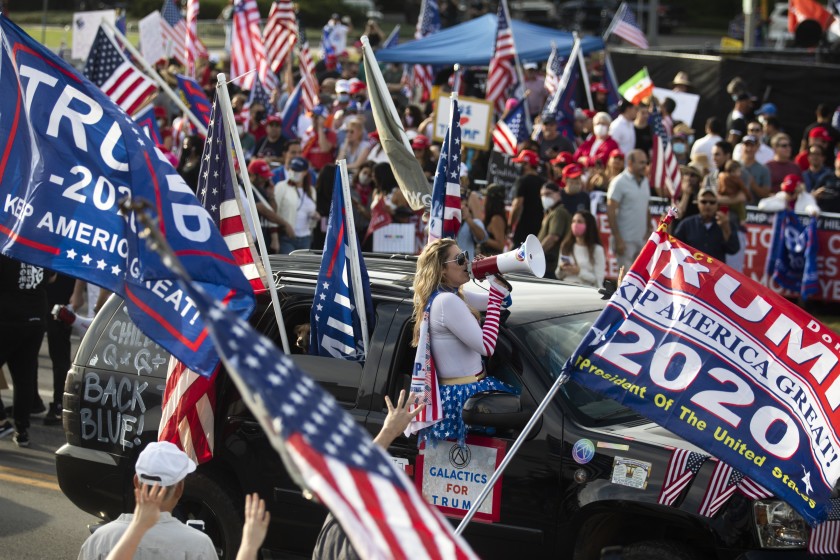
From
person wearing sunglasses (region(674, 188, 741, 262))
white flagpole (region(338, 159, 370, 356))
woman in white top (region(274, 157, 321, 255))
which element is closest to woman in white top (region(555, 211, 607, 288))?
person wearing sunglasses (region(674, 188, 741, 262))

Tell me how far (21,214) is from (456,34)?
21059mm

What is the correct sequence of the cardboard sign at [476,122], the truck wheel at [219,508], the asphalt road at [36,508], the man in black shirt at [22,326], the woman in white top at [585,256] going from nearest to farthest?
the truck wheel at [219,508] < the asphalt road at [36,508] < the man in black shirt at [22,326] < the woman in white top at [585,256] < the cardboard sign at [476,122]

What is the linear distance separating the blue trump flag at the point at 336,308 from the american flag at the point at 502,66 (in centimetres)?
1220

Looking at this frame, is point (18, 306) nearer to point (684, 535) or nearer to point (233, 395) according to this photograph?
point (233, 395)

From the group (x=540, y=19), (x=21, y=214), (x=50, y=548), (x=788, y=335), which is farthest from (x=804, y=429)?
(x=540, y=19)

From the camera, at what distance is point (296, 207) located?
13.5 m

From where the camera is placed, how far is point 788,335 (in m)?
5.73

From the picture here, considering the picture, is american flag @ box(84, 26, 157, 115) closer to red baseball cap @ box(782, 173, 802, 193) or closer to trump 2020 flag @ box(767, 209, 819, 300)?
red baseball cap @ box(782, 173, 802, 193)

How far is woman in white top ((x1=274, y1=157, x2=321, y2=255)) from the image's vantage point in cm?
1346

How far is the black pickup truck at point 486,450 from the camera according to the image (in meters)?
5.90

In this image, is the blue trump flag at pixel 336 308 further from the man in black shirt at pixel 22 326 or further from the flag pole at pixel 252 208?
the man in black shirt at pixel 22 326

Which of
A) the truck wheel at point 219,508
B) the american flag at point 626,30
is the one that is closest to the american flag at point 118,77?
the truck wheel at point 219,508

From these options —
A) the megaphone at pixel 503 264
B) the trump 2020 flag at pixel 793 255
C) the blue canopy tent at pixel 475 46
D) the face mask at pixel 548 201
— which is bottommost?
the trump 2020 flag at pixel 793 255

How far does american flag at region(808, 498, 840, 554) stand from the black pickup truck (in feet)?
0.19
